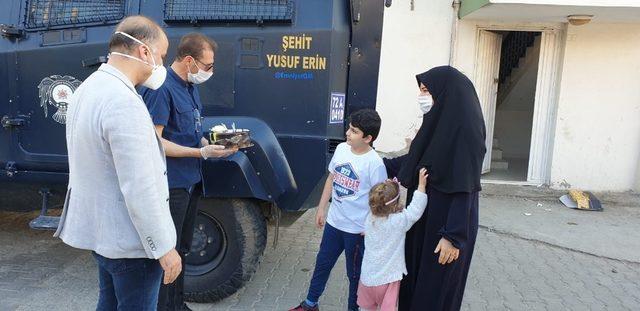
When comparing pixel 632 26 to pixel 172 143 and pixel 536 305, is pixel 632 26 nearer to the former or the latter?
pixel 536 305

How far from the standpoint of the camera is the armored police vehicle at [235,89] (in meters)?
3.28

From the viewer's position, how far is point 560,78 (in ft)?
23.8

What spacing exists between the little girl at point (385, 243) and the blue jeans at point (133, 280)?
1.20 m

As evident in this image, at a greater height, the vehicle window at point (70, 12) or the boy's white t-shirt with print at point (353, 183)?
the vehicle window at point (70, 12)

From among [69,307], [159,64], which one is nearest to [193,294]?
[69,307]

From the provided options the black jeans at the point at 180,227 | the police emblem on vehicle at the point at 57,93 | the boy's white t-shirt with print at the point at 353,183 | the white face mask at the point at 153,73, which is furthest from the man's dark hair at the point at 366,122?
the police emblem on vehicle at the point at 57,93

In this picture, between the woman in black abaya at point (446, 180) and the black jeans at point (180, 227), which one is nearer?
the woman in black abaya at point (446, 180)

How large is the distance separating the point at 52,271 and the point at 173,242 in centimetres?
274

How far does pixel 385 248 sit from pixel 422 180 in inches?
18.7

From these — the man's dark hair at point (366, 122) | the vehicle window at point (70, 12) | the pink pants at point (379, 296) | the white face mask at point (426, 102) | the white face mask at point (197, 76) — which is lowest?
the pink pants at point (379, 296)

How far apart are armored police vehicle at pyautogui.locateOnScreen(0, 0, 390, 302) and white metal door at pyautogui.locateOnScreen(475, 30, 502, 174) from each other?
170 inches

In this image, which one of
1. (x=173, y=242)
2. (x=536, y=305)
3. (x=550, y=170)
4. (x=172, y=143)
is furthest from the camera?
(x=550, y=170)

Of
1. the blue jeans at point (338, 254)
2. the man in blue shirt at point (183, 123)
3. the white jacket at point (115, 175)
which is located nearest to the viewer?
the white jacket at point (115, 175)

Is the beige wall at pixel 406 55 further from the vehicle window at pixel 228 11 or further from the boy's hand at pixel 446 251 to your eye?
the boy's hand at pixel 446 251
